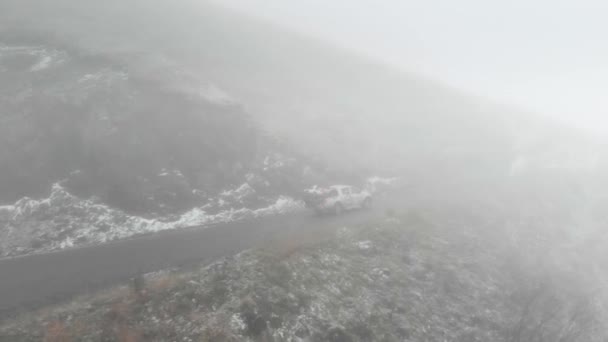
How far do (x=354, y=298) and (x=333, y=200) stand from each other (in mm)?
11812

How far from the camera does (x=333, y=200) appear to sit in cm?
2500

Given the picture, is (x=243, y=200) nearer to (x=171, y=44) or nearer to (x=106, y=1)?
(x=171, y=44)

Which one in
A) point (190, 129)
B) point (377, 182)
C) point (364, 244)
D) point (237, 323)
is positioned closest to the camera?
point (237, 323)

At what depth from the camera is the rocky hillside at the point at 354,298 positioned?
33.9ft

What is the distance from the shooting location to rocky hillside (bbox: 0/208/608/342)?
1032cm

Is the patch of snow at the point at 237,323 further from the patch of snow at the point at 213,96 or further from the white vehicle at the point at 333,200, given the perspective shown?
the patch of snow at the point at 213,96

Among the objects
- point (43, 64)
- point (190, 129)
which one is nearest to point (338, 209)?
→ point (190, 129)

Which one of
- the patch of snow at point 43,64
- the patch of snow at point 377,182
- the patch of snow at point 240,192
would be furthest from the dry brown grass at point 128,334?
the patch of snow at point 43,64

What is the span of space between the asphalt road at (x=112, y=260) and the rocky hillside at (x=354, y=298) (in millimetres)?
A: 1304

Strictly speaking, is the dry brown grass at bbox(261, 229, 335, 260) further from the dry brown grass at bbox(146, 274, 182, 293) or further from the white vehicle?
the dry brown grass at bbox(146, 274, 182, 293)

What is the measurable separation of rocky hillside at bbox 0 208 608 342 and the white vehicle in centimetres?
354

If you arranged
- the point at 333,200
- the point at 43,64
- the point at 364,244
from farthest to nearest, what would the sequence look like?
1. the point at 43,64
2. the point at 333,200
3. the point at 364,244

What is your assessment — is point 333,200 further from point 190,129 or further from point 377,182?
point 190,129

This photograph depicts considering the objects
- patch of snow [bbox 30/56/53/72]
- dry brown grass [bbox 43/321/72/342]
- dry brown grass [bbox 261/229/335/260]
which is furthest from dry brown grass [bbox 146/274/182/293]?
patch of snow [bbox 30/56/53/72]
